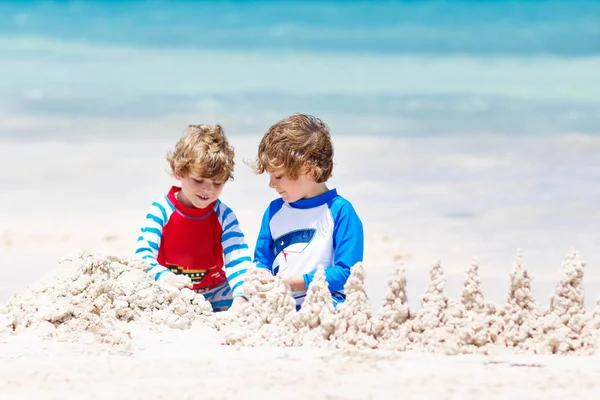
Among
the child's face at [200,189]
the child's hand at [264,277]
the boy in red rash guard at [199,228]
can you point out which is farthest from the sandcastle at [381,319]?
the child's face at [200,189]

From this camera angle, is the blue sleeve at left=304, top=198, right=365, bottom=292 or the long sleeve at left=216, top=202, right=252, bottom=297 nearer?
the blue sleeve at left=304, top=198, right=365, bottom=292

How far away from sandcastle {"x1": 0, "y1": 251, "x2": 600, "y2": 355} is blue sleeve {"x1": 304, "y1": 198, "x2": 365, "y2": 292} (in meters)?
0.22

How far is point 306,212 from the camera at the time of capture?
16.8ft

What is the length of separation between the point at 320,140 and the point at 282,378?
1.56 metres

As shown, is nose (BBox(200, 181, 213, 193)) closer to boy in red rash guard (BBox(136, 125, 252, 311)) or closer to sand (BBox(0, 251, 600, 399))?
boy in red rash guard (BBox(136, 125, 252, 311))

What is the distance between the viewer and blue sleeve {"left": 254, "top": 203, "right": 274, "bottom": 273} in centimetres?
523

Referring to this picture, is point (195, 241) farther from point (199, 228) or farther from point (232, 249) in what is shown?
point (232, 249)

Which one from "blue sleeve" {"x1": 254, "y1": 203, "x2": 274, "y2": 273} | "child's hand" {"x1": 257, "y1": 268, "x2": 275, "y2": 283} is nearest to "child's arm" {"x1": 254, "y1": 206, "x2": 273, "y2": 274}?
"blue sleeve" {"x1": 254, "y1": 203, "x2": 274, "y2": 273}

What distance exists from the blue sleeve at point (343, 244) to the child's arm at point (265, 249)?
316 millimetres

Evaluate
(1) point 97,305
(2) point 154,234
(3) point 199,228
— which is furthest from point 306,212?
(1) point 97,305

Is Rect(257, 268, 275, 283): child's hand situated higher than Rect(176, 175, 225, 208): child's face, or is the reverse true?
Rect(176, 175, 225, 208): child's face

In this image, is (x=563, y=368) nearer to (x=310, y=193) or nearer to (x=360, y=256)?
(x=360, y=256)

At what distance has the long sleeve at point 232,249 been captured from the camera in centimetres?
559

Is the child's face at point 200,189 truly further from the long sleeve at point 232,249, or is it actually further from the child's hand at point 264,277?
the child's hand at point 264,277
